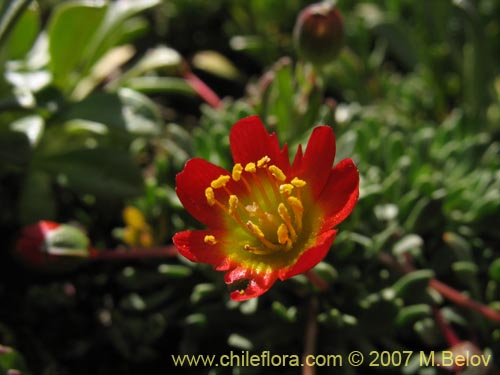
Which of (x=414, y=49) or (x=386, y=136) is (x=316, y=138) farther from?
(x=414, y=49)

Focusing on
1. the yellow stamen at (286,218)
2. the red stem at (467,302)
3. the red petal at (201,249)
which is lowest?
the red stem at (467,302)

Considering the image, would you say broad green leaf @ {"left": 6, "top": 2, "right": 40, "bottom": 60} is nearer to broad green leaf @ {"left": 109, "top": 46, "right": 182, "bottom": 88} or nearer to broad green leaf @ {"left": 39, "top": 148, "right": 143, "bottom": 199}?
broad green leaf @ {"left": 109, "top": 46, "right": 182, "bottom": 88}

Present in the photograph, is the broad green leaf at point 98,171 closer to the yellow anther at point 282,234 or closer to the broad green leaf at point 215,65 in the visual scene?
the yellow anther at point 282,234

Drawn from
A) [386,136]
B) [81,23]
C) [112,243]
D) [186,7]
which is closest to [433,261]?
[386,136]

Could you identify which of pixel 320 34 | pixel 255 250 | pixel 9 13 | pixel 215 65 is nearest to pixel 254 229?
pixel 255 250

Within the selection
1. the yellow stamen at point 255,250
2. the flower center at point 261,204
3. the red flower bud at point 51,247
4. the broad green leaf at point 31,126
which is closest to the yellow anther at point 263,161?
the flower center at point 261,204

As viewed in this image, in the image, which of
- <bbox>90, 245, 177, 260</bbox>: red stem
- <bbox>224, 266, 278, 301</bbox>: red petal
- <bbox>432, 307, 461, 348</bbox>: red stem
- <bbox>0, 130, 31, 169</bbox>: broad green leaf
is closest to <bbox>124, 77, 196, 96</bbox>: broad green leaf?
<bbox>0, 130, 31, 169</bbox>: broad green leaf
